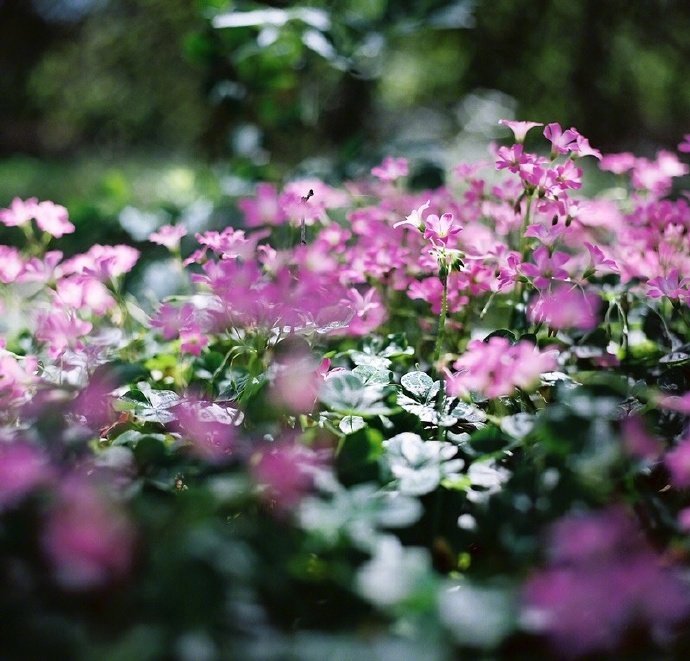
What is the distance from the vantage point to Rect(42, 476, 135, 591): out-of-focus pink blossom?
1.87ft

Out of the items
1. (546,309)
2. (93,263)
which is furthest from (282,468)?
(93,263)

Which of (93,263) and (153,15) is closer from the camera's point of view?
(93,263)

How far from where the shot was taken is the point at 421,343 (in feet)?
4.02

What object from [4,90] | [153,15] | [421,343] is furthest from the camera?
[4,90]

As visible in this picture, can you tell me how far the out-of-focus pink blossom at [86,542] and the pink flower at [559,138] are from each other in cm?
74

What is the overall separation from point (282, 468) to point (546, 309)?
39 cm

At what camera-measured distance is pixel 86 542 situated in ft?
1.90

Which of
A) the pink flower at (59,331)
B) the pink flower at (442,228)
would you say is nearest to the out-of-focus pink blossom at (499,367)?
the pink flower at (442,228)

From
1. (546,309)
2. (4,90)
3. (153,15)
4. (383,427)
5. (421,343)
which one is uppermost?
(546,309)

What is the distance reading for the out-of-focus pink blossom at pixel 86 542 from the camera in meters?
0.57

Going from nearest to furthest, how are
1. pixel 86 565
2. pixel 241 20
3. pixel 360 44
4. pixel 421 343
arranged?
pixel 86 565
pixel 421 343
pixel 241 20
pixel 360 44

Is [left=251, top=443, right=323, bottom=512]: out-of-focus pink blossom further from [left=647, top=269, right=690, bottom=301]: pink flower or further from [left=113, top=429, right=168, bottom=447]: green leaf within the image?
[left=647, top=269, right=690, bottom=301]: pink flower

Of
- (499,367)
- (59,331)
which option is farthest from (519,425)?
(59,331)

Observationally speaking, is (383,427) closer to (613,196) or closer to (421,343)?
(421,343)
